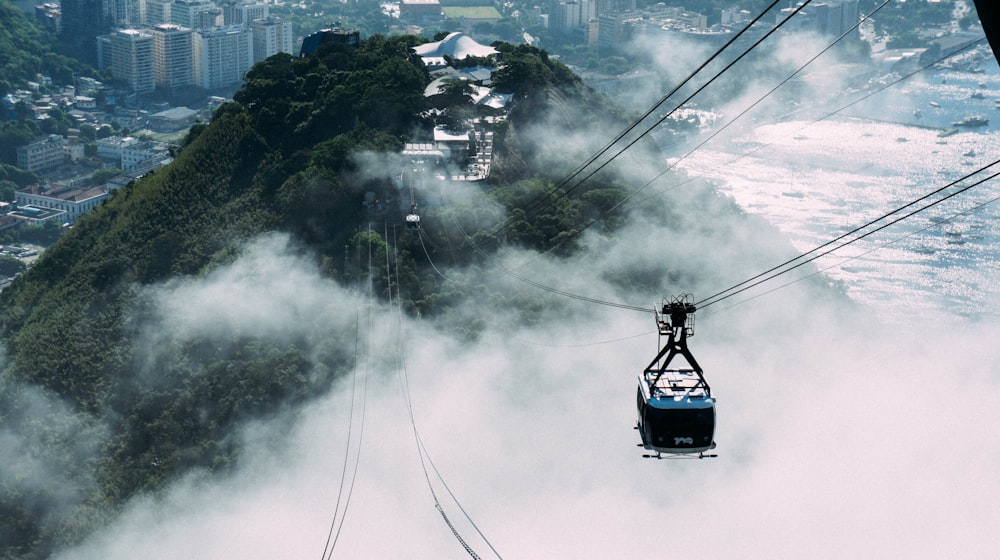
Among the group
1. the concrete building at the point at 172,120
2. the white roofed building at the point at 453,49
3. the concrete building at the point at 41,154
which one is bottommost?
the concrete building at the point at 41,154

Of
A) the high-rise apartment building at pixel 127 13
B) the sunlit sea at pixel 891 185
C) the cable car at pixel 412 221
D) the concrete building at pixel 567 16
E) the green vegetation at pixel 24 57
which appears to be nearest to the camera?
the cable car at pixel 412 221

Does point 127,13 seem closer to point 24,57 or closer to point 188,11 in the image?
point 188,11

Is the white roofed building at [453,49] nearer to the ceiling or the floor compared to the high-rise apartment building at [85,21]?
nearer to the ceiling

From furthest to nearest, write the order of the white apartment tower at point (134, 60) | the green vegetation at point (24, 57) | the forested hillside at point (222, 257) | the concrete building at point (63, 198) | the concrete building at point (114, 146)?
the white apartment tower at point (134, 60), the green vegetation at point (24, 57), the concrete building at point (114, 146), the concrete building at point (63, 198), the forested hillside at point (222, 257)

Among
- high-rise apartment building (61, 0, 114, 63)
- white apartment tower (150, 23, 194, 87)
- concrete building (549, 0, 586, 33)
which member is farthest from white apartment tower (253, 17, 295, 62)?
concrete building (549, 0, 586, 33)

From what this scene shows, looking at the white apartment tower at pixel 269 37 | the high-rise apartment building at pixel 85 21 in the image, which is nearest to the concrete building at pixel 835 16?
the white apartment tower at pixel 269 37

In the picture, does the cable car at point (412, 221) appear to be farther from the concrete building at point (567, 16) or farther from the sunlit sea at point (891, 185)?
the concrete building at point (567, 16)
